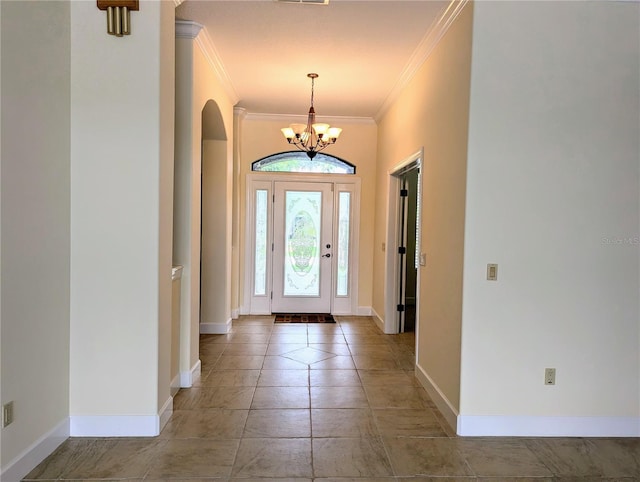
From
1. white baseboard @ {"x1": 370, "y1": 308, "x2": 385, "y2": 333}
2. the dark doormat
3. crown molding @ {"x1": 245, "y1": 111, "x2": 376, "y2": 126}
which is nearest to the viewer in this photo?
white baseboard @ {"x1": 370, "y1": 308, "x2": 385, "y2": 333}

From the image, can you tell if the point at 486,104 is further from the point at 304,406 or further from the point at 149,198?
the point at 304,406

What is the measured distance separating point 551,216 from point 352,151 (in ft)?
12.3

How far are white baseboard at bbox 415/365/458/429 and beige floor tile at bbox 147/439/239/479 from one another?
4.51 feet

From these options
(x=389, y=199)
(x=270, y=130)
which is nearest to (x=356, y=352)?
(x=389, y=199)

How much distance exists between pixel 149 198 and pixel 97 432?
1428mm

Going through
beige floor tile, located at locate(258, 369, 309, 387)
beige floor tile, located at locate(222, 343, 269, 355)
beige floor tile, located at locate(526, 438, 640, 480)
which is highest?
beige floor tile, located at locate(222, 343, 269, 355)

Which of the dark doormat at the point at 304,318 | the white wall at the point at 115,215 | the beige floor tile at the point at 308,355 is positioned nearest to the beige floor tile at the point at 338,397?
the beige floor tile at the point at 308,355

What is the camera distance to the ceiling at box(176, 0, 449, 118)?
2.97m

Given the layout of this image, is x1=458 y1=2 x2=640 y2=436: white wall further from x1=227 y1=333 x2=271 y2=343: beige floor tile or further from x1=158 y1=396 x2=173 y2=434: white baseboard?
x1=227 y1=333 x2=271 y2=343: beige floor tile

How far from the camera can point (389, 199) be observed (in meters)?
5.14

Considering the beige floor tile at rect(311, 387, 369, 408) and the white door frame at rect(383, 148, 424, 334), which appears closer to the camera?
the beige floor tile at rect(311, 387, 369, 408)

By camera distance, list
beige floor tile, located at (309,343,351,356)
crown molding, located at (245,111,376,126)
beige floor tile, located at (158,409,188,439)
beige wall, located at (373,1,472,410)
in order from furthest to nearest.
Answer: crown molding, located at (245,111,376,126) → beige floor tile, located at (309,343,351,356) → beige wall, located at (373,1,472,410) → beige floor tile, located at (158,409,188,439)

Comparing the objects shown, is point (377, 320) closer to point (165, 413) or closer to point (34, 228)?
point (165, 413)

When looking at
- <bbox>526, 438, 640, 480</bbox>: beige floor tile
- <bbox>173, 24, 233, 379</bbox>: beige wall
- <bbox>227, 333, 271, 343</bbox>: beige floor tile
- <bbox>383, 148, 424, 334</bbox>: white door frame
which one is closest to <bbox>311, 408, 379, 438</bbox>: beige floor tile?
<bbox>526, 438, 640, 480</bbox>: beige floor tile
